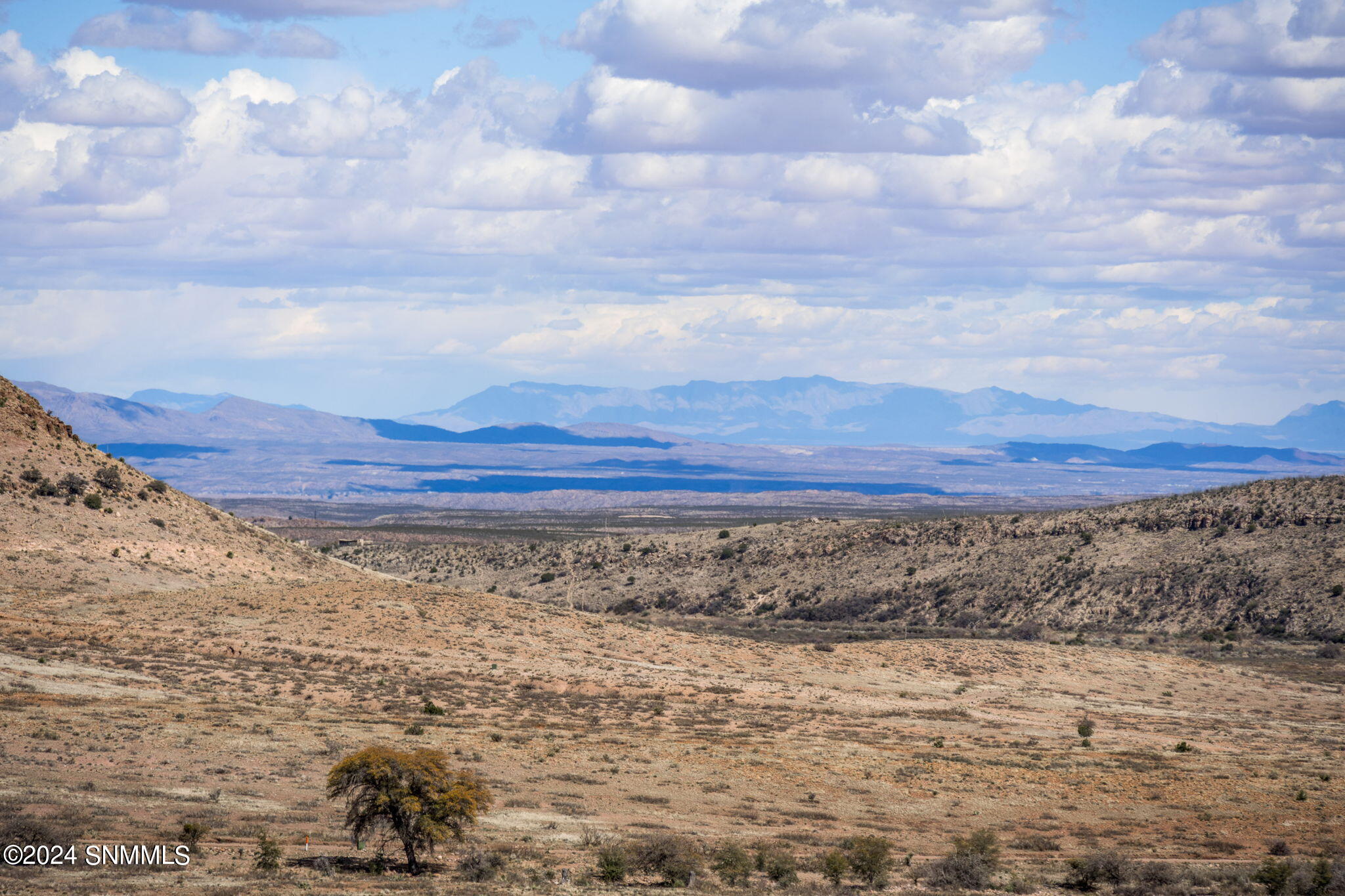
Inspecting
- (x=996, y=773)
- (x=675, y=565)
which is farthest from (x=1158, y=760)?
(x=675, y=565)

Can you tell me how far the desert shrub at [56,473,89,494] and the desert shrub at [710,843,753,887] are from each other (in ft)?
160

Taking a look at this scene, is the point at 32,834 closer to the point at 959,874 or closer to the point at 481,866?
the point at 481,866

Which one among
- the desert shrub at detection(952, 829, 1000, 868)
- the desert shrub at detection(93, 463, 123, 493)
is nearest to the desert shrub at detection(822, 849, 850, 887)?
the desert shrub at detection(952, 829, 1000, 868)

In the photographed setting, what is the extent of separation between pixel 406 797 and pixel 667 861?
198 inches

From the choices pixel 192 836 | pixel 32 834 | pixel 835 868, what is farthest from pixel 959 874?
pixel 32 834

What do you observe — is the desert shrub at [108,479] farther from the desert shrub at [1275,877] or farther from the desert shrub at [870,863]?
the desert shrub at [1275,877]

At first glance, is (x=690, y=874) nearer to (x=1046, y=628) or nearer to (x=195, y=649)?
(x=195, y=649)

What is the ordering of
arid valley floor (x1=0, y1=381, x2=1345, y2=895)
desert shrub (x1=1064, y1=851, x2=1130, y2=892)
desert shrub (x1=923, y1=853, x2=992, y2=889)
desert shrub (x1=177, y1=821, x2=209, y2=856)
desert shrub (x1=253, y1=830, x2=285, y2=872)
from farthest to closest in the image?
arid valley floor (x1=0, y1=381, x2=1345, y2=895), desert shrub (x1=1064, y1=851, x2=1130, y2=892), desert shrub (x1=923, y1=853, x2=992, y2=889), desert shrub (x1=177, y1=821, x2=209, y2=856), desert shrub (x1=253, y1=830, x2=285, y2=872)

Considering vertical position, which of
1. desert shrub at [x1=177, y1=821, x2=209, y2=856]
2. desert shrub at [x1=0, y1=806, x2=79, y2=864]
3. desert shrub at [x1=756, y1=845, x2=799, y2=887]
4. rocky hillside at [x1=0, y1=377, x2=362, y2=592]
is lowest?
desert shrub at [x1=756, y1=845, x2=799, y2=887]

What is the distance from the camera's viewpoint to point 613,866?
22.8 meters

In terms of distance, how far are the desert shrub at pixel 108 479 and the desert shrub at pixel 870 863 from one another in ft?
170

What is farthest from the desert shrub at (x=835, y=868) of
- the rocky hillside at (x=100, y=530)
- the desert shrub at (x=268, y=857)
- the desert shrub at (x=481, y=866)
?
the rocky hillside at (x=100, y=530)

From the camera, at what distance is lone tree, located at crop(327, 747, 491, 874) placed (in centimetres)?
2308

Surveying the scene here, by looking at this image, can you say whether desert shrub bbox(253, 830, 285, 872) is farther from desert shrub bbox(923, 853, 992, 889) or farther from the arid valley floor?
desert shrub bbox(923, 853, 992, 889)
